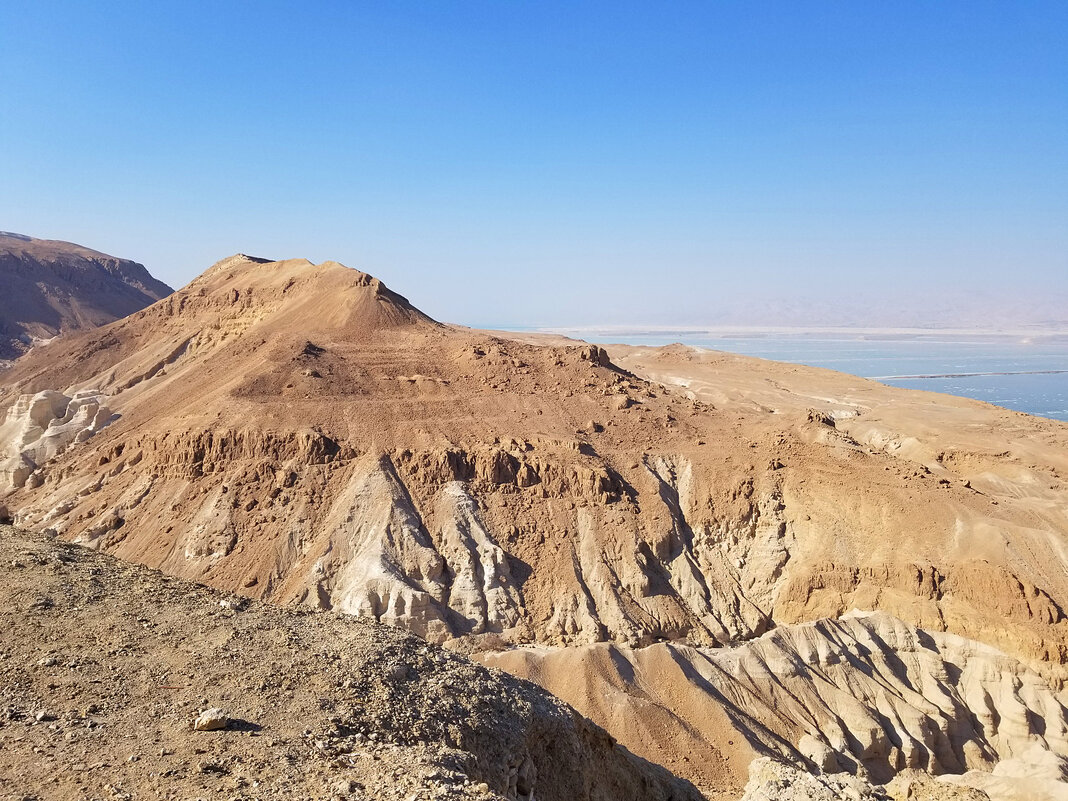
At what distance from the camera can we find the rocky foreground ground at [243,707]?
891 centimetres

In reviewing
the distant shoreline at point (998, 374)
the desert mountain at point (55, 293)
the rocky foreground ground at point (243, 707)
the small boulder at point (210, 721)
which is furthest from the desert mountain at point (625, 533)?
the distant shoreline at point (998, 374)

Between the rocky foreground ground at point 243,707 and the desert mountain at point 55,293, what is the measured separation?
9994 cm

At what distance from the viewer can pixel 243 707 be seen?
10609mm

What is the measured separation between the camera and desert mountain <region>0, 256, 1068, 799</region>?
25516mm

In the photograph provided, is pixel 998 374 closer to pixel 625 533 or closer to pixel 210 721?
pixel 625 533

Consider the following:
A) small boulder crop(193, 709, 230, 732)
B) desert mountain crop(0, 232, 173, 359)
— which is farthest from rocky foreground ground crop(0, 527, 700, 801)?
desert mountain crop(0, 232, 173, 359)

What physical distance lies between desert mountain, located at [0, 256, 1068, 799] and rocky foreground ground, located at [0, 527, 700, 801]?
13.1m

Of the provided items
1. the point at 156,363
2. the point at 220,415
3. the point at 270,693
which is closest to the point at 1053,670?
the point at 270,693

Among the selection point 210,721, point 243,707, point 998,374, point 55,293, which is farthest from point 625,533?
point 998,374

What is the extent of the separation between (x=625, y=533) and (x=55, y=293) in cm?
12099

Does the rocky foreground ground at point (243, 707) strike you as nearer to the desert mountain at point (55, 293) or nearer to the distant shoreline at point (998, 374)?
the desert mountain at point (55, 293)

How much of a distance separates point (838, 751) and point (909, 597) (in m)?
7.22

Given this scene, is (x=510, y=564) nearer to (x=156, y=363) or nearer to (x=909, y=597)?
(x=909, y=597)

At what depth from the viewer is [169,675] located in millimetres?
11242
